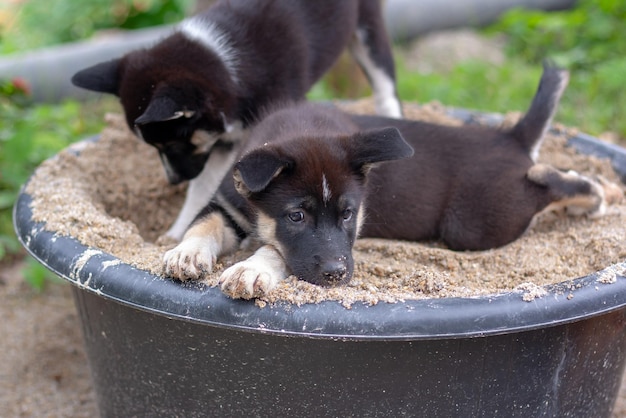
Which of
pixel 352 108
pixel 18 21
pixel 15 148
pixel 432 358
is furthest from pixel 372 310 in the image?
pixel 18 21

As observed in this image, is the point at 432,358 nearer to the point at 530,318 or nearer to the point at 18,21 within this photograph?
the point at 530,318

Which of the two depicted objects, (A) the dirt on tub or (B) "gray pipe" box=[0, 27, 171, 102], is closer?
(A) the dirt on tub

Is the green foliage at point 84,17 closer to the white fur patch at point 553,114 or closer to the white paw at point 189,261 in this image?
the white fur patch at point 553,114

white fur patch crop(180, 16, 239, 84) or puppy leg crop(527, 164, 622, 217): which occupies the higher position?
white fur patch crop(180, 16, 239, 84)

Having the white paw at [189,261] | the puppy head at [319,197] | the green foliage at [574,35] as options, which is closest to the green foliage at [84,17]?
the green foliage at [574,35]

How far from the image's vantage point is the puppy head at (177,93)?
3566 millimetres

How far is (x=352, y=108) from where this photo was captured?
15.6 feet

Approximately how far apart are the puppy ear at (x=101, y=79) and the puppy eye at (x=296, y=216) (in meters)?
1.37

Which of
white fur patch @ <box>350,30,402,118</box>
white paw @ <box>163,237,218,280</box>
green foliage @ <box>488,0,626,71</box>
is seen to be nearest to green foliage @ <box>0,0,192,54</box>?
green foliage @ <box>488,0,626,71</box>

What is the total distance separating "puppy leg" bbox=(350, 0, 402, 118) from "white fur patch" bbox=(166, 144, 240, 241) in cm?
106

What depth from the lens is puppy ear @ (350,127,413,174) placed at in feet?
8.96

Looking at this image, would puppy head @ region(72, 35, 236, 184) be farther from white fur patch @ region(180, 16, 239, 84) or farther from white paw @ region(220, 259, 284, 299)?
white paw @ region(220, 259, 284, 299)

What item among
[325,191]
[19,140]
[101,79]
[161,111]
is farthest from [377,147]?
[19,140]

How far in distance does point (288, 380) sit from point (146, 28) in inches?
239
